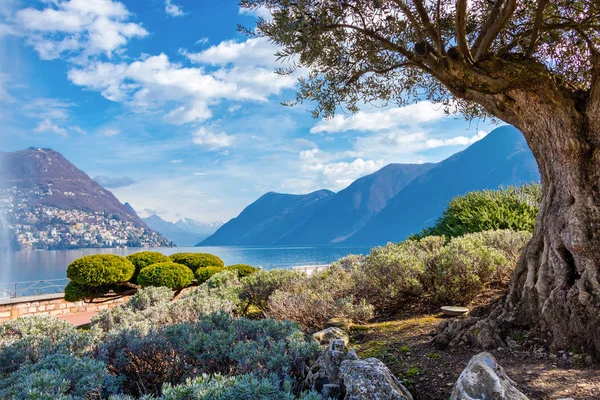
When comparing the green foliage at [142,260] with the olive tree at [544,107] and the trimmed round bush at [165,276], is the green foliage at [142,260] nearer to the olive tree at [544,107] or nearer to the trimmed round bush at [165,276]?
the trimmed round bush at [165,276]

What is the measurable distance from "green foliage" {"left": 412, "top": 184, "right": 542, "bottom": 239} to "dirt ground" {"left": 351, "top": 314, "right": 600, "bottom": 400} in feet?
24.8

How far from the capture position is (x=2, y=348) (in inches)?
169

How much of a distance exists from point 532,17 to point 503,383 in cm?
523

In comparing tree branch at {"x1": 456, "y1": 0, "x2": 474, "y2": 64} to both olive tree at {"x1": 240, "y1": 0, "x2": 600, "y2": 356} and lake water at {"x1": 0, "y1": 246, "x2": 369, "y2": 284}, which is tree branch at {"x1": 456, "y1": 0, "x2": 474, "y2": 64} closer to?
olive tree at {"x1": 240, "y1": 0, "x2": 600, "y2": 356}

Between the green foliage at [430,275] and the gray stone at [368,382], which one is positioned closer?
the gray stone at [368,382]

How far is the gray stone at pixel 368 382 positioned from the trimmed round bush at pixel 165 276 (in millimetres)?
11413

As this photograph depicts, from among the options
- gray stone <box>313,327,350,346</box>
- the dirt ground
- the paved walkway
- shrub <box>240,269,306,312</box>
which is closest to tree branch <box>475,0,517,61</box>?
the dirt ground

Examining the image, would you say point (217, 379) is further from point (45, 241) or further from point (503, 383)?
point (45, 241)

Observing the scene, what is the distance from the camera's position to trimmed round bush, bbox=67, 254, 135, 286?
42.8 ft

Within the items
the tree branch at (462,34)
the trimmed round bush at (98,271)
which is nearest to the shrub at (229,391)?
the tree branch at (462,34)

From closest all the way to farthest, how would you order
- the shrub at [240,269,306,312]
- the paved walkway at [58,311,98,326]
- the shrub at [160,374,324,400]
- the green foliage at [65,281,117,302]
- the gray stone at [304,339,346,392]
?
the shrub at [160,374,324,400], the gray stone at [304,339,346,392], the shrub at [240,269,306,312], the green foliage at [65,281,117,302], the paved walkway at [58,311,98,326]

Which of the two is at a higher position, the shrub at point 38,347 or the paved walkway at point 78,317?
the shrub at point 38,347

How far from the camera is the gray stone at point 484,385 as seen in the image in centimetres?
240

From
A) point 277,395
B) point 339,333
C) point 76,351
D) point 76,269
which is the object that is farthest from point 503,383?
point 76,269
